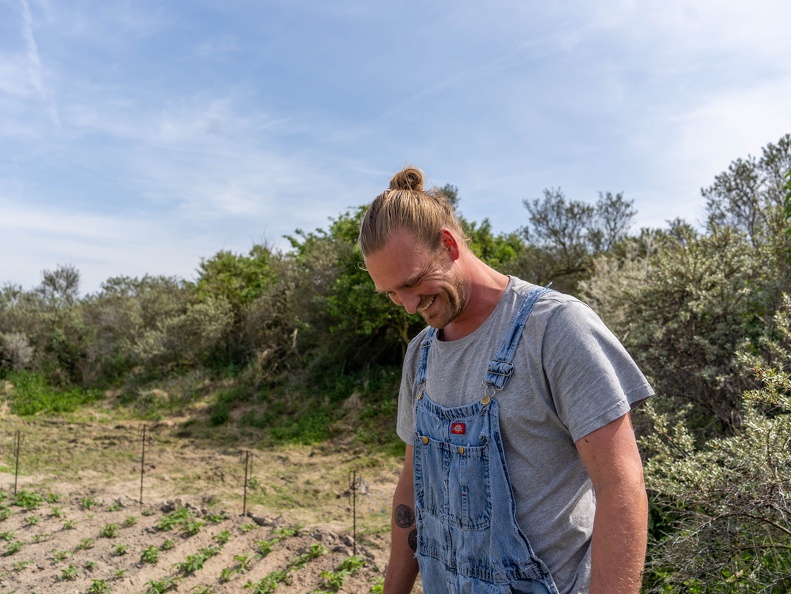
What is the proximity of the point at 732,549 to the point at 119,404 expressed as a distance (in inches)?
535

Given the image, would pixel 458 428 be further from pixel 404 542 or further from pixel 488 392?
pixel 404 542

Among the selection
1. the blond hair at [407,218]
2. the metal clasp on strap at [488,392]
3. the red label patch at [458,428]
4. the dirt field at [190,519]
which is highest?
the blond hair at [407,218]

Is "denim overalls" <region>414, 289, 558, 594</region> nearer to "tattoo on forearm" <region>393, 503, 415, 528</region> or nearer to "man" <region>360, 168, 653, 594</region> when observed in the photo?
"man" <region>360, 168, 653, 594</region>

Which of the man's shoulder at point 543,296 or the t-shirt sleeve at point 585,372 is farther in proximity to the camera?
the man's shoulder at point 543,296

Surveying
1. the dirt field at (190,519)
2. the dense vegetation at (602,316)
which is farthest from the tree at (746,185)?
the dirt field at (190,519)

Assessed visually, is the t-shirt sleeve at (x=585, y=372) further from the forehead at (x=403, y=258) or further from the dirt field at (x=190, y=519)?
the dirt field at (x=190, y=519)

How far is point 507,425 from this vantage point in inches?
55.0

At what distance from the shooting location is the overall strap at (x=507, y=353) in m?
1.39

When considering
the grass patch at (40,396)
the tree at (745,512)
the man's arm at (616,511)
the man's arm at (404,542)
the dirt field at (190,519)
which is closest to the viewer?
the man's arm at (616,511)

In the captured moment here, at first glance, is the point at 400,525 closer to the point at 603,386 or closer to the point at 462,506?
the point at 462,506

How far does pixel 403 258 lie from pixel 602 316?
6.11 m

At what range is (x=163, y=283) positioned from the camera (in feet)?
61.1

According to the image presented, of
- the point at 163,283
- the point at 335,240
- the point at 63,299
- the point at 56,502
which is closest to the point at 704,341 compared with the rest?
the point at 56,502

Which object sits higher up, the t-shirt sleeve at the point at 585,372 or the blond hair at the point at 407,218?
the blond hair at the point at 407,218
